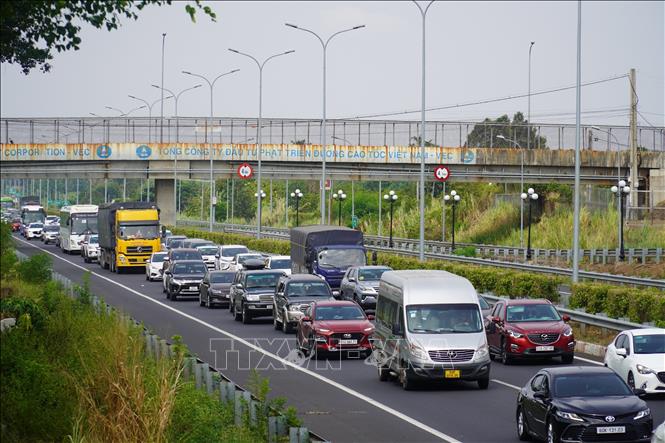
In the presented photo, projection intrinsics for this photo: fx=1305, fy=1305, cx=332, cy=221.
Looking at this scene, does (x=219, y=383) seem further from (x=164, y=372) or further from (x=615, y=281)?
(x=615, y=281)

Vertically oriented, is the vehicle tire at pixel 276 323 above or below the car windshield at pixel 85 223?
below

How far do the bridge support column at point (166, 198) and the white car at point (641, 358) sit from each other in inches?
2976

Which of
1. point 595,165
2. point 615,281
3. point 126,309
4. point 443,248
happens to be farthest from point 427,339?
point 595,165

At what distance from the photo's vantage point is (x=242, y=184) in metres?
181

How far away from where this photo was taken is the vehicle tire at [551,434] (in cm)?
1778

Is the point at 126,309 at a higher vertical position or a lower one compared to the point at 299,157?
lower

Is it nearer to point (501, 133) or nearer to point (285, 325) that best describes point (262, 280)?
point (285, 325)

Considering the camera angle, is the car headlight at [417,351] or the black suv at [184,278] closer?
the car headlight at [417,351]

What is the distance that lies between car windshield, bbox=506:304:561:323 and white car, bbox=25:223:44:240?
3677 inches

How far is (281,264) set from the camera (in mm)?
57406

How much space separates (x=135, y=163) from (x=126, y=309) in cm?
5229

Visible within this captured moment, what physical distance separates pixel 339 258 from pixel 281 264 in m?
7.45

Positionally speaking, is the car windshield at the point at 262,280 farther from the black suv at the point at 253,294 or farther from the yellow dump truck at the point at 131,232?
the yellow dump truck at the point at 131,232

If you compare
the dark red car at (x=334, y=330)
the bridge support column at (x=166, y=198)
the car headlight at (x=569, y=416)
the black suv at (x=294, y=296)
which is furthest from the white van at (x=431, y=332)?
the bridge support column at (x=166, y=198)
